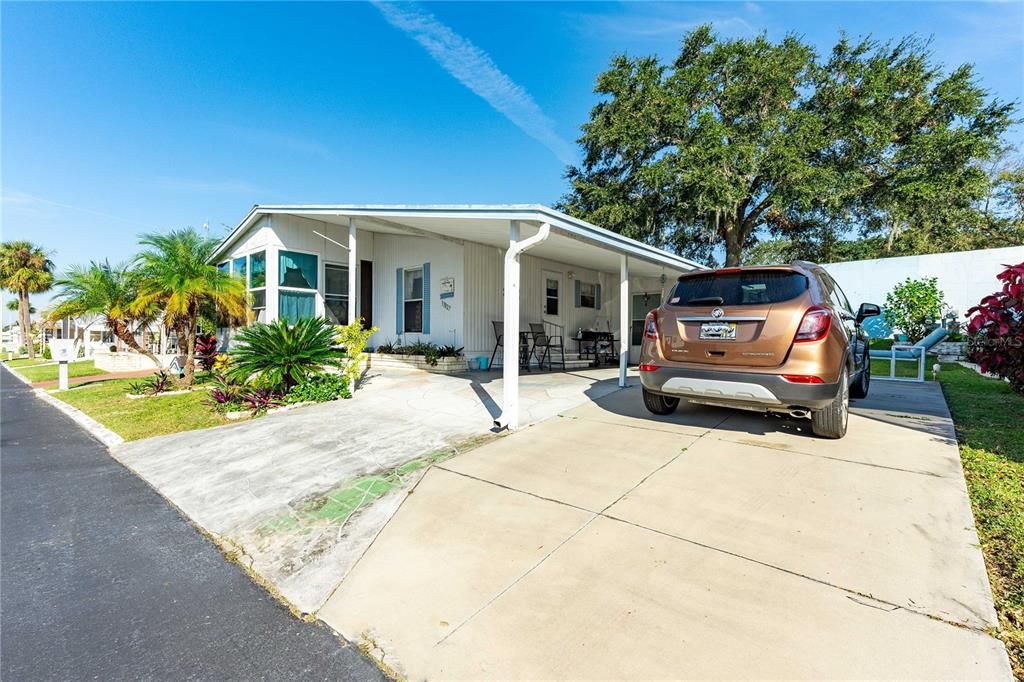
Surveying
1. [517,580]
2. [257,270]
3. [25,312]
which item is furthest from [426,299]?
[25,312]

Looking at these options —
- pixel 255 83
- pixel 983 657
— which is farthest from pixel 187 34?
pixel 983 657

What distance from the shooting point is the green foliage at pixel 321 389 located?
7.49m

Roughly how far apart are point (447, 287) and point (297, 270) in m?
3.53

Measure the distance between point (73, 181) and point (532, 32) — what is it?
1358cm

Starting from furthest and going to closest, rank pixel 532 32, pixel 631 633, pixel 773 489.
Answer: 1. pixel 532 32
2. pixel 773 489
3. pixel 631 633

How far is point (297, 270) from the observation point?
10.3 m

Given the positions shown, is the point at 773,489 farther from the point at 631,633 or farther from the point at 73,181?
the point at 73,181

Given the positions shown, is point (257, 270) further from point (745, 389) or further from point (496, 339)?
point (745, 389)

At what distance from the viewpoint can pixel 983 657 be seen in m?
1.78

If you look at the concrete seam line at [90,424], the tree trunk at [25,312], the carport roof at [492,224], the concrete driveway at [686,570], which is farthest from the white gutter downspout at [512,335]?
the tree trunk at [25,312]

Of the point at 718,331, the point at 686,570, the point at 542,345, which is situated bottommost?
the point at 686,570

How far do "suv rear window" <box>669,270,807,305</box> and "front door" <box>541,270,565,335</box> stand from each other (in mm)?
7226

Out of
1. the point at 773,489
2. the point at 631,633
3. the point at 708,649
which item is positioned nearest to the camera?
the point at 708,649

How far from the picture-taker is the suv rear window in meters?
4.03
